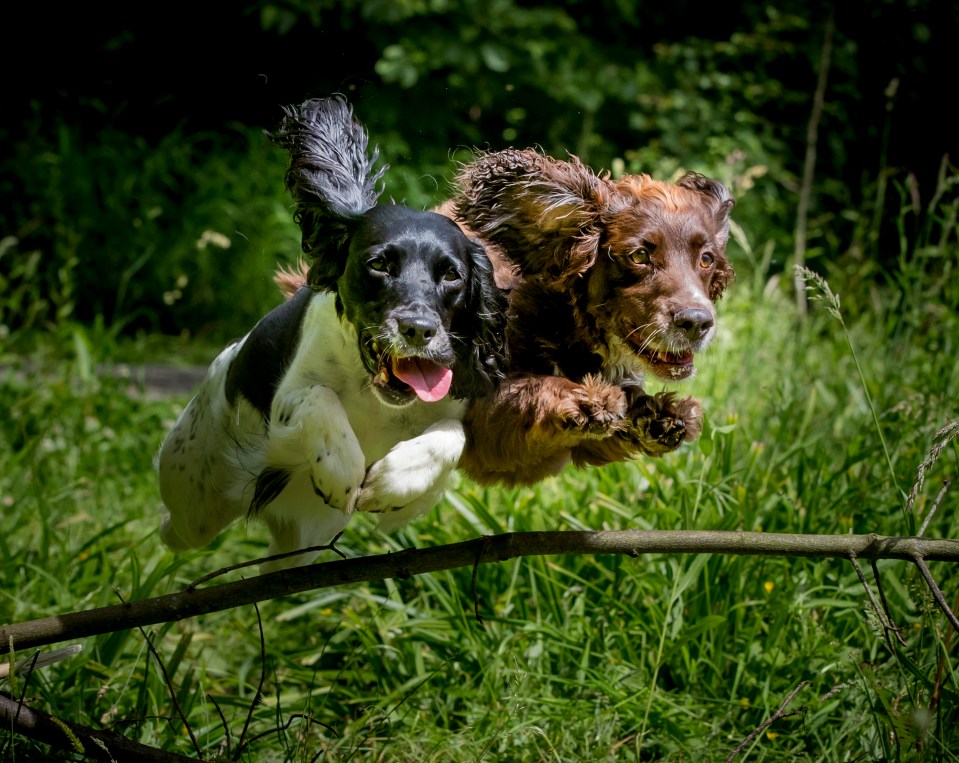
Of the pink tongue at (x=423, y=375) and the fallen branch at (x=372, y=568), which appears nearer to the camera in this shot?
the fallen branch at (x=372, y=568)

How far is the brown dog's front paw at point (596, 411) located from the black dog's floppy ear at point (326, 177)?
669 millimetres

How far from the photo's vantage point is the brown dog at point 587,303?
2.61m

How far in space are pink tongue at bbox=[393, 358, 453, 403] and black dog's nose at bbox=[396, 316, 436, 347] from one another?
11cm

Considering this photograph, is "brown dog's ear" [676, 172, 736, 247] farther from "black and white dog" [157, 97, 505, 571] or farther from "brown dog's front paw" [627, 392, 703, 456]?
"black and white dog" [157, 97, 505, 571]

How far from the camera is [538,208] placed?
8.95ft

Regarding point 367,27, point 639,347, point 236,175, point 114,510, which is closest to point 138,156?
point 236,175

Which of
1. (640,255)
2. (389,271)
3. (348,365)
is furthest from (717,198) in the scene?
(348,365)

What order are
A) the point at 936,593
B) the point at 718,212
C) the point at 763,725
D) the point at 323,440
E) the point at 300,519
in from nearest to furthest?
the point at 936,593 → the point at 763,725 → the point at 323,440 → the point at 718,212 → the point at 300,519

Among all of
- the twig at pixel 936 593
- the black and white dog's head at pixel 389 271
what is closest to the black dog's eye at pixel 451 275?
the black and white dog's head at pixel 389 271

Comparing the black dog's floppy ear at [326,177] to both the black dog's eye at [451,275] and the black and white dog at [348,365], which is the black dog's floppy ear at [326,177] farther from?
the black dog's eye at [451,275]

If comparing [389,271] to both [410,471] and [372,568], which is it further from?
[372,568]

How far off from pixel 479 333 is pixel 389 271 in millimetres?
307

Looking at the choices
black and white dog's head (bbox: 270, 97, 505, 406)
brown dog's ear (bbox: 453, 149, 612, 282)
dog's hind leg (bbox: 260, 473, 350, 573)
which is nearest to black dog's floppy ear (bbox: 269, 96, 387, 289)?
black and white dog's head (bbox: 270, 97, 505, 406)

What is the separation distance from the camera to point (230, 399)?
323 cm
